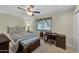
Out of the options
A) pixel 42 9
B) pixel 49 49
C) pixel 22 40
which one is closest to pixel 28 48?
pixel 22 40

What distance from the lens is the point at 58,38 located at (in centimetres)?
165

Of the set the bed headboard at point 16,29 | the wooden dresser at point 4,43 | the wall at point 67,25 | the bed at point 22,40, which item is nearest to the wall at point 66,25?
the wall at point 67,25

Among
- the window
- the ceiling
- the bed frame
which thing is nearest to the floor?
the bed frame

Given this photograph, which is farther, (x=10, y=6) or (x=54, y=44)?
(x=54, y=44)

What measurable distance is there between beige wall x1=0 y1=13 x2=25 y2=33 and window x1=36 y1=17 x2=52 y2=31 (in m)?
0.29

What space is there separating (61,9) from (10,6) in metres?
0.90

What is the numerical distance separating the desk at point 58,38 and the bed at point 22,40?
20 centimetres

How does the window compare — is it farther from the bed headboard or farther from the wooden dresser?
the wooden dresser

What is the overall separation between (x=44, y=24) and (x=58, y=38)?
0.37 metres

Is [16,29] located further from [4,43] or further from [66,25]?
[66,25]

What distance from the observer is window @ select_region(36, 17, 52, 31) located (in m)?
1.69
